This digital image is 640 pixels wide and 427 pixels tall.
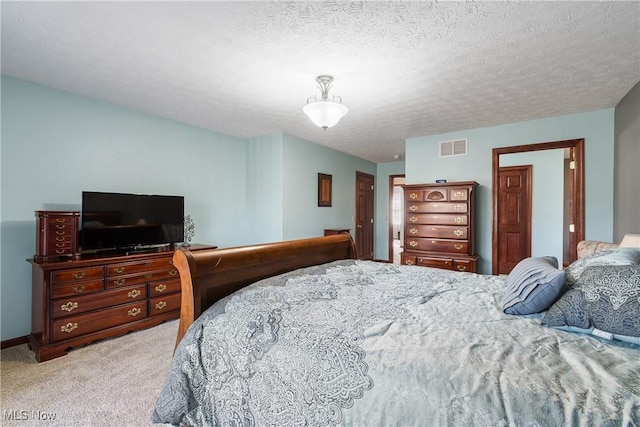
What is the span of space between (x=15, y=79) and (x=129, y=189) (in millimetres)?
1345

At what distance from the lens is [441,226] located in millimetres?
4238

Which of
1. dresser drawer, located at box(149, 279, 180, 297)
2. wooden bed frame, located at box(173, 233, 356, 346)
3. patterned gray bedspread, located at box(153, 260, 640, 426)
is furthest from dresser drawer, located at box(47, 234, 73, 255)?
patterned gray bedspread, located at box(153, 260, 640, 426)

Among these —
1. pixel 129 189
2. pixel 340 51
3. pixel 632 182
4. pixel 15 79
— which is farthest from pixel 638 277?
pixel 15 79

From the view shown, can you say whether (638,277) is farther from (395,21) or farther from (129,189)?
(129,189)

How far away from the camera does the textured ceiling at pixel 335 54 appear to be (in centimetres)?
181

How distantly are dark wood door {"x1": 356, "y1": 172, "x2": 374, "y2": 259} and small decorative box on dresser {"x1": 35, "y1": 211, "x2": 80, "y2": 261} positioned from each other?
4915 mm

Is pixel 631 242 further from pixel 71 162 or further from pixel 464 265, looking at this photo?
pixel 71 162

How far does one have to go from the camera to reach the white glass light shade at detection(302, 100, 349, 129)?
253 cm

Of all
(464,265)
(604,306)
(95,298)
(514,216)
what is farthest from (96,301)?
(514,216)

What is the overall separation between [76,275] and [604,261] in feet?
12.4

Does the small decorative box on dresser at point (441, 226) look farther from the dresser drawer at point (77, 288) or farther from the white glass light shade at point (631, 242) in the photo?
the dresser drawer at point (77, 288)

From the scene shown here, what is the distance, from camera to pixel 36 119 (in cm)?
285

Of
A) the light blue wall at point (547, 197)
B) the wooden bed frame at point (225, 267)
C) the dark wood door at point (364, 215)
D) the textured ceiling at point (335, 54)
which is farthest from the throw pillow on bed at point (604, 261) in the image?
the dark wood door at point (364, 215)

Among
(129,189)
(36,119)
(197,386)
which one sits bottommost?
(197,386)
